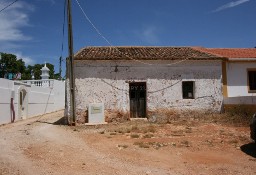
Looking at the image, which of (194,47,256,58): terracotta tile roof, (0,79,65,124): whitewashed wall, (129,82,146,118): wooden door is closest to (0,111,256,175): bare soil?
(129,82,146,118): wooden door

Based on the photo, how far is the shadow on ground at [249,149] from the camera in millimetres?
8795

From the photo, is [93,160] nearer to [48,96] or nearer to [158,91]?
[158,91]

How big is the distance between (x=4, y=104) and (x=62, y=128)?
3.73 m

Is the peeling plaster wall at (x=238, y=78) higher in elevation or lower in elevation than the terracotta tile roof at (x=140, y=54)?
lower

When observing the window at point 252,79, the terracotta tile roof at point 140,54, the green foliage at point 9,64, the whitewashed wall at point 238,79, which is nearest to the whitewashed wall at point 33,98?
the terracotta tile roof at point 140,54

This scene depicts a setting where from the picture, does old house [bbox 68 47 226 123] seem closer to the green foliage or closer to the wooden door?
the wooden door

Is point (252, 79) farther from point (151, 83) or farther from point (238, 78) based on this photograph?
point (151, 83)

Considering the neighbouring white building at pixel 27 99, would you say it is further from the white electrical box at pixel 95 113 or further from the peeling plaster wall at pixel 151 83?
the white electrical box at pixel 95 113

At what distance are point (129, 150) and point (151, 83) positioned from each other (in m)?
7.09

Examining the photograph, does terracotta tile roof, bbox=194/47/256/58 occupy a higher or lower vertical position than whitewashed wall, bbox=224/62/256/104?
higher

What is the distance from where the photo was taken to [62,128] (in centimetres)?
1420

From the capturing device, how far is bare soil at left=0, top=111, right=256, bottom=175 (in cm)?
709

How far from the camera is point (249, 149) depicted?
9320mm

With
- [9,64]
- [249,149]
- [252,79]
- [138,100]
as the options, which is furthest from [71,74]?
[9,64]
